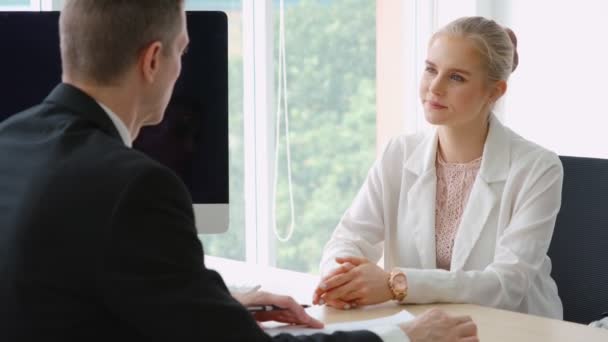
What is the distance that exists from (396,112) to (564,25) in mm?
843

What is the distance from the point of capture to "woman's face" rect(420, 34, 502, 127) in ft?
8.39

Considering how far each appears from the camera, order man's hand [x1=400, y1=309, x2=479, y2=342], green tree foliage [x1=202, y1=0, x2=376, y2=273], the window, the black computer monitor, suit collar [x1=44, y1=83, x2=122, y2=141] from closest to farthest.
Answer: suit collar [x1=44, y1=83, x2=122, y2=141] < man's hand [x1=400, y1=309, x2=479, y2=342] < the black computer monitor < the window < green tree foliage [x1=202, y1=0, x2=376, y2=273]

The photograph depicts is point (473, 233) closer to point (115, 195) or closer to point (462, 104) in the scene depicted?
point (462, 104)

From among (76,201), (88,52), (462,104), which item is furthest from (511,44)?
(76,201)

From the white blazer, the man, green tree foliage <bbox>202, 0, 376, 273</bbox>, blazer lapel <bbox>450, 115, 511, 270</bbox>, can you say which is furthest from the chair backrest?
green tree foliage <bbox>202, 0, 376, 273</bbox>

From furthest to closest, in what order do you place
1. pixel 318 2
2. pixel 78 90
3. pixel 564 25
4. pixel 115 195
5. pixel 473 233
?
pixel 318 2
pixel 564 25
pixel 473 233
pixel 78 90
pixel 115 195

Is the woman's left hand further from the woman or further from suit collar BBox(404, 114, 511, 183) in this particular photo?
suit collar BBox(404, 114, 511, 183)

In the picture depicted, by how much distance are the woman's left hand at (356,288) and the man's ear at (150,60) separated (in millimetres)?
843

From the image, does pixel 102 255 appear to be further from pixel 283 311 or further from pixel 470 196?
pixel 470 196

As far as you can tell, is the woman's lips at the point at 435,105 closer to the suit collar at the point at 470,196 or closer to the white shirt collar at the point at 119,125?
the suit collar at the point at 470,196

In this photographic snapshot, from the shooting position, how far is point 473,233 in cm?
254

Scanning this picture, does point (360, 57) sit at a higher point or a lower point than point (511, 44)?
lower

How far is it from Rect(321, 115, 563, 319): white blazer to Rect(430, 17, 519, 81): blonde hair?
143 millimetres

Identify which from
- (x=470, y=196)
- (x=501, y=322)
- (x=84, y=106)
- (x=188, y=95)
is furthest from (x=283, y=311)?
(x=470, y=196)
